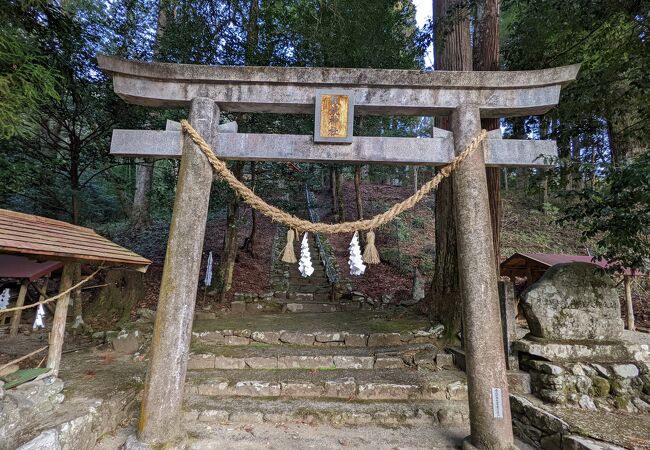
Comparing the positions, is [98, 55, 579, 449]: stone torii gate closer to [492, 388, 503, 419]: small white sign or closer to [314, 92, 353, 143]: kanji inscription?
[314, 92, 353, 143]: kanji inscription

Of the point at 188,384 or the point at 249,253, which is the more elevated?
the point at 249,253

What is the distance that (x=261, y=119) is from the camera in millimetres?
7988

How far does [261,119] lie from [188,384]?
240 inches

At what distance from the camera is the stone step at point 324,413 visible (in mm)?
3762

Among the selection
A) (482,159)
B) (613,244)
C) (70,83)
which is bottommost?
(613,244)

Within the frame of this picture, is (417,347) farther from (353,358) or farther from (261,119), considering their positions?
(261,119)

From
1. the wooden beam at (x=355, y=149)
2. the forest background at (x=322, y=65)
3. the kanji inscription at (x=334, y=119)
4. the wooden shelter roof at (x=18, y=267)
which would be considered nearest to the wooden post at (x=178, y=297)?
the wooden beam at (x=355, y=149)

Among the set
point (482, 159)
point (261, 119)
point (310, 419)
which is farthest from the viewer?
point (261, 119)

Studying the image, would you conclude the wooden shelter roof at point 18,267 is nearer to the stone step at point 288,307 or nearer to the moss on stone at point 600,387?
the stone step at point 288,307

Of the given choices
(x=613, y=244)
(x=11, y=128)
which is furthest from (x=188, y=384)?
(x=613, y=244)

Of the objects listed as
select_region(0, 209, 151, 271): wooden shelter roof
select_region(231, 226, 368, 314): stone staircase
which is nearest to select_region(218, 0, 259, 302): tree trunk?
select_region(231, 226, 368, 314): stone staircase

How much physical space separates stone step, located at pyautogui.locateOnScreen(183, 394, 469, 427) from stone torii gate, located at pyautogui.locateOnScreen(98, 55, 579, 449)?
29.3 inches

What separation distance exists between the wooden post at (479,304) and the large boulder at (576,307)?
4.28 ft

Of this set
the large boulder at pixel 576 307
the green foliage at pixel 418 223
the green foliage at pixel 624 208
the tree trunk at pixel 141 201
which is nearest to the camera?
the green foliage at pixel 624 208
